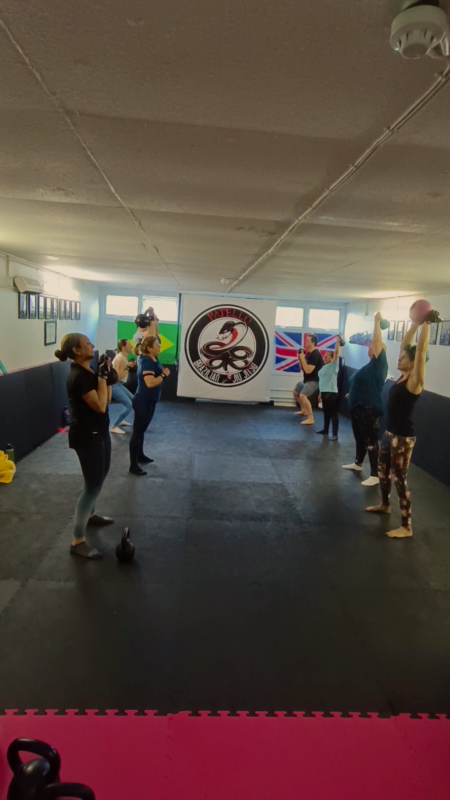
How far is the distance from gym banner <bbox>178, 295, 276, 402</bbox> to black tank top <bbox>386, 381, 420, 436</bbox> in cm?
543

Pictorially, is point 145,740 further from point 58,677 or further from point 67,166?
point 67,166

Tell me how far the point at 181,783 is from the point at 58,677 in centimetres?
76

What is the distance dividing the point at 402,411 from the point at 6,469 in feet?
12.3

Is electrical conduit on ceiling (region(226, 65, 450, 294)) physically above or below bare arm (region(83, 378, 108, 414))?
above

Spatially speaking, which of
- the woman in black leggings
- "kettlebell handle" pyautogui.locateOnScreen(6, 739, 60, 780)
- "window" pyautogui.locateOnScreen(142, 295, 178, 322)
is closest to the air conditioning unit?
the woman in black leggings

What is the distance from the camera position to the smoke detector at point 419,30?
85cm

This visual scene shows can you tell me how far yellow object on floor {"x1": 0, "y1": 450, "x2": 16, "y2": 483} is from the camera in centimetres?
Result: 443

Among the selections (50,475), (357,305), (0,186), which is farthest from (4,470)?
(357,305)

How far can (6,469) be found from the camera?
4.50 meters

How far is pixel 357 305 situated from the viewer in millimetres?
9594

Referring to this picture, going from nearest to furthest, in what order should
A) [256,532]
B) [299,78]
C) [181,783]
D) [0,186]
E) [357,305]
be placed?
[299,78], [181,783], [0,186], [256,532], [357,305]

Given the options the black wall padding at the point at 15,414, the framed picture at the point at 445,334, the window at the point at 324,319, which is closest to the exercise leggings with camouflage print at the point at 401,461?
the framed picture at the point at 445,334

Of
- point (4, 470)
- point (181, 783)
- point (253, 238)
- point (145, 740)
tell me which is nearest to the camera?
point (181, 783)

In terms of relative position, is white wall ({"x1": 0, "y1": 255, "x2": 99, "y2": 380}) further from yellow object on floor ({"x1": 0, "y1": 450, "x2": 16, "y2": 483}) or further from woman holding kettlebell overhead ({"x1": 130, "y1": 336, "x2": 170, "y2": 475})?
woman holding kettlebell overhead ({"x1": 130, "y1": 336, "x2": 170, "y2": 475})
